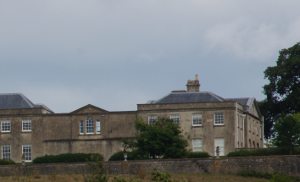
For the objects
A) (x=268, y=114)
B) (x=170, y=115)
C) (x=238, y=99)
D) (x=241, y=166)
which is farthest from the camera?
(x=268, y=114)

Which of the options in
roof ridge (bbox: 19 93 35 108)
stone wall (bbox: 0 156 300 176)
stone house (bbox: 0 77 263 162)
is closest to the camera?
stone wall (bbox: 0 156 300 176)

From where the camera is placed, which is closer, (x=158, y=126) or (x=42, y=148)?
(x=158, y=126)

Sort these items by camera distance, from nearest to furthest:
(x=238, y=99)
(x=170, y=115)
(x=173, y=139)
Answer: (x=173, y=139) < (x=170, y=115) < (x=238, y=99)

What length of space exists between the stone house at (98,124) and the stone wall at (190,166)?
1573cm

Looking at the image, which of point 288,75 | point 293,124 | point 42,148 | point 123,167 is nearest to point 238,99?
point 288,75

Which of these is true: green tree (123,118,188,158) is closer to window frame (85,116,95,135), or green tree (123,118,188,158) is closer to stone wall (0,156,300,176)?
stone wall (0,156,300,176)

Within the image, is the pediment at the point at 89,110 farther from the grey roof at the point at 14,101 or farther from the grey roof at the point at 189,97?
the grey roof at the point at 189,97

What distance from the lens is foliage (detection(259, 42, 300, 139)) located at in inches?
2995

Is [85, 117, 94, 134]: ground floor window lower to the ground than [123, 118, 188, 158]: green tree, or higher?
higher

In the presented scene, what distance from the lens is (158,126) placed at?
6166cm

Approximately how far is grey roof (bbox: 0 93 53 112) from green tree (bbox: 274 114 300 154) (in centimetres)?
2422

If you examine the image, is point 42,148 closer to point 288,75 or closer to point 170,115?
point 170,115

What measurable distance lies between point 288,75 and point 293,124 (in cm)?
1466

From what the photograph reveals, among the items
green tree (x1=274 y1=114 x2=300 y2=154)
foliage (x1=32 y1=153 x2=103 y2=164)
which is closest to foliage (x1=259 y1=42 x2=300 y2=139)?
green tree (x1=274 y1=114 x2=300 y2=154)
